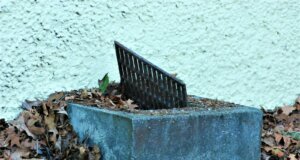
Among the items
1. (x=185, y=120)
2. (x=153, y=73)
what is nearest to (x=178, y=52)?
(x=153, y=73)

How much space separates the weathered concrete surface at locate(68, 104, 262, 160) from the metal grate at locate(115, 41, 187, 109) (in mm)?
310

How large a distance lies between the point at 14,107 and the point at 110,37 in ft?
2.70

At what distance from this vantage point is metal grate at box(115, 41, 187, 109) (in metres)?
3.18

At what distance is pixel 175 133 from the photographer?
2.75 meters

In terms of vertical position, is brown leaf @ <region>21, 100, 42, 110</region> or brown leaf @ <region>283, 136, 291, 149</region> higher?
brown leaf @ <region>21, 100, 42, 110</region>

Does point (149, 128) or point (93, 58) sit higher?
point (93, 58)

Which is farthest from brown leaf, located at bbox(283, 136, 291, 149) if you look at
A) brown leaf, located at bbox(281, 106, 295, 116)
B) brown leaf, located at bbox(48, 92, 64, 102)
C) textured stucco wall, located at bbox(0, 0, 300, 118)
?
brown leaf, located at bbox(48, 92, 64, 102)

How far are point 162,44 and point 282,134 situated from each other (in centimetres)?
106

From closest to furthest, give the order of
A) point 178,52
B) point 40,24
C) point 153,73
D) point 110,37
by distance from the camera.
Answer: point 153,73, point 40,24, point 110,37, point 178,52

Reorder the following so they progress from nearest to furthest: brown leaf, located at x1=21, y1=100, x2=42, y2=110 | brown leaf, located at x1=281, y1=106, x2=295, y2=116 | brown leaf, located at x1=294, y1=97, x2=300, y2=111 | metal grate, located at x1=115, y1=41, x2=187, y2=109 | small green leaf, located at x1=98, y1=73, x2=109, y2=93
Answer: metal grate, located at x1=115, y1=41, x2=187, y2=109, brown leaf, located at x1=21, y1=100, x2=42, y2=110, small green leaf, located at x1=98, y1=73, x2=109, y2=93, brown leaf, located at x1=281, y1=106, x2=295, y2=116, brown leaf, located at x1=294, y1=97, x2=300, y2=111

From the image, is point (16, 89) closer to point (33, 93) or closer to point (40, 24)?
point (33, 93)

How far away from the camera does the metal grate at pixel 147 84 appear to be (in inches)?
125

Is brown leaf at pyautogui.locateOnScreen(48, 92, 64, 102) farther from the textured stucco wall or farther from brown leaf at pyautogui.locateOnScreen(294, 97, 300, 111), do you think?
brown leaf at pyautogui.locateOnScreen(294, 97, 300, 111)

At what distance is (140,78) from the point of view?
3.44m
